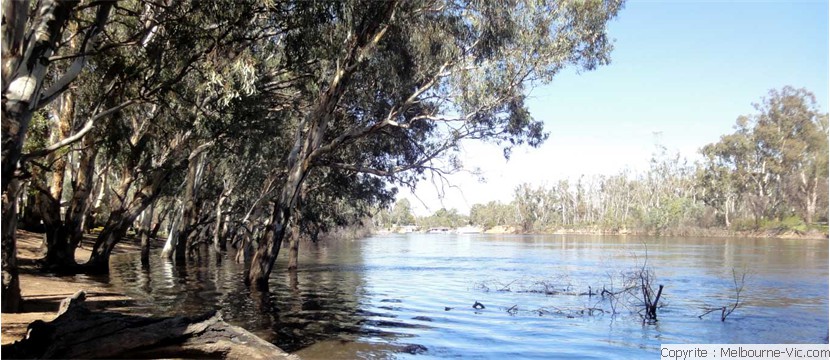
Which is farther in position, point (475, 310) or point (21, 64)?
point (475, 310)

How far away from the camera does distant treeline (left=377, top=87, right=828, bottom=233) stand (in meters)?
36.4

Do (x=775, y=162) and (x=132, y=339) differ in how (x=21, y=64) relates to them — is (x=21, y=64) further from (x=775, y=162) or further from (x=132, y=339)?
(x=775, y=162)

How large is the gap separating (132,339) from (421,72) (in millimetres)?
10380

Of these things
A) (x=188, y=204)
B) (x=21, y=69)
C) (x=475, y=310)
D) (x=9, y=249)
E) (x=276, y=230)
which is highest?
(x=21, y=69)

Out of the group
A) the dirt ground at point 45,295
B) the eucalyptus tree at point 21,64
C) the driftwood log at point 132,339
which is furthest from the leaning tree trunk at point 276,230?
the driftwood log at point 132,339

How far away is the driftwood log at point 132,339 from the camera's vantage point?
14.4ft

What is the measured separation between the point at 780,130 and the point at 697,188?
27718mm

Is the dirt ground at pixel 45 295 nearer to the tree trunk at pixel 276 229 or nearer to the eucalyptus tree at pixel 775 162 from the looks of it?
the tree trunk at pixel 276 229

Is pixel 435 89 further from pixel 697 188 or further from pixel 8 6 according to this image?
Result: pixel 697 188

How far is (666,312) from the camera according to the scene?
11.1 m

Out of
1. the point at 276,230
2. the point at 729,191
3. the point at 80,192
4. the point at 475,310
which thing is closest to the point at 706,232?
the point at 729,191

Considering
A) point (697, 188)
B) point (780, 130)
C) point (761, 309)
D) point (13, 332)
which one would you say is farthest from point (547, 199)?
point (13, 332)

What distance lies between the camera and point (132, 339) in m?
4.55

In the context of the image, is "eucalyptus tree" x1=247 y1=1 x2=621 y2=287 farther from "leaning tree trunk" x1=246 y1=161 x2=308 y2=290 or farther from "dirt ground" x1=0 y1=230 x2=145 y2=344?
"dirt ground" x1=0 y1=230 x2=145 y2=344
